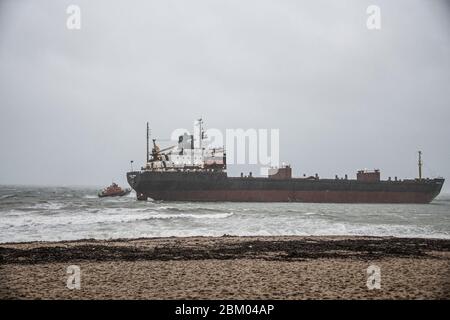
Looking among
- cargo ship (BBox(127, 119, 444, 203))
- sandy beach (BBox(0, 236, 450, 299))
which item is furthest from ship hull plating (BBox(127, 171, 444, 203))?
sandy beach (BBox(0, 236, 450, 299))

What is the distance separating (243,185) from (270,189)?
3.84 metres

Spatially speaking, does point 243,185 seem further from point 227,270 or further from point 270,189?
point 227,270

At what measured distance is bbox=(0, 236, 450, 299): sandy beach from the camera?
7.14 meters

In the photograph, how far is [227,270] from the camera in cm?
943

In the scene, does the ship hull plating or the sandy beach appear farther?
the ship hull plating

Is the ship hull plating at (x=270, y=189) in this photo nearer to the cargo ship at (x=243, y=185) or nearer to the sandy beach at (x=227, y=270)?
the cargo ship at (x=243, y=185)

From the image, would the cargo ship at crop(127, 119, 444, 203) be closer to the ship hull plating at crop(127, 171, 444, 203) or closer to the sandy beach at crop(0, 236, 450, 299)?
the ship hull plating at crop(127, 171, 444, 203)

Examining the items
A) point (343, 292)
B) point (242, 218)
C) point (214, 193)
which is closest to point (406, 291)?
point (343, 292)

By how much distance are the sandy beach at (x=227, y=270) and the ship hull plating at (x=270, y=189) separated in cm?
3075

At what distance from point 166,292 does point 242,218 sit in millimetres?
20228

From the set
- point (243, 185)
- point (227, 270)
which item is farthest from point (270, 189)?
point (227, 270)

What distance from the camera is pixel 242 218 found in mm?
27266

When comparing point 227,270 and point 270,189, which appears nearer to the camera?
point 227,270
